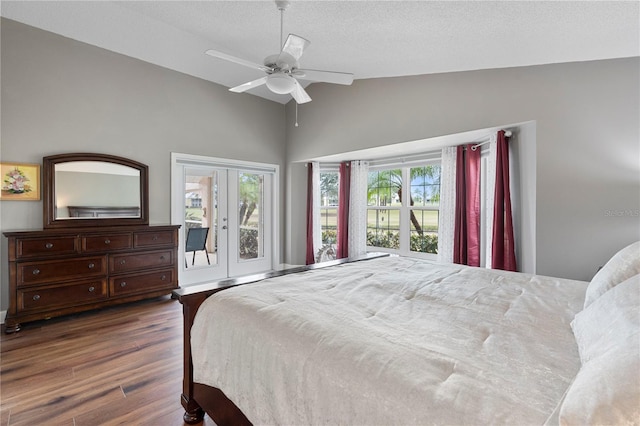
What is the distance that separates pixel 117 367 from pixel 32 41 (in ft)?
11.2

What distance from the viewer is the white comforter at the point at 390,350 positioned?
0.79 m

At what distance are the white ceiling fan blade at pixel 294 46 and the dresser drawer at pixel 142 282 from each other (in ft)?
9.63

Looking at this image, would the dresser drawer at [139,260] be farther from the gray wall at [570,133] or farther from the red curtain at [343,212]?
the gray wall at [570,133]

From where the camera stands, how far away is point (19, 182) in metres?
3.12

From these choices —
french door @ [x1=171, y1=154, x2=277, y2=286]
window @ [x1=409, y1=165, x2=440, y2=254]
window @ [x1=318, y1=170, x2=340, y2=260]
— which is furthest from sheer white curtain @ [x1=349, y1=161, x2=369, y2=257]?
french door @ [x1=171, y1=154, x2=277, y2=286]

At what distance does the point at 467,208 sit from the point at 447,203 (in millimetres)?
275

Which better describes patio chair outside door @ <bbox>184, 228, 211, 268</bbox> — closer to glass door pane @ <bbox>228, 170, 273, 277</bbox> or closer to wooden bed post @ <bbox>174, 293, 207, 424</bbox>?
glass door pane @ <bbox>228, 170, 273, 277</bbox>

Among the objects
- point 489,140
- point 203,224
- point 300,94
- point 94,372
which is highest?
point 300,94

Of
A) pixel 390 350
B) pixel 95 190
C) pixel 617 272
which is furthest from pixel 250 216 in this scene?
pixel 617 272

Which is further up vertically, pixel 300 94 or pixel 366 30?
pixel 366 30

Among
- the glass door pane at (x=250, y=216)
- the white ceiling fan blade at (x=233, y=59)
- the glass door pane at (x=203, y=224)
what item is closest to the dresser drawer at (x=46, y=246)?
the glass door pane at (x=203, y=224)

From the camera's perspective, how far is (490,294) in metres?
1.64

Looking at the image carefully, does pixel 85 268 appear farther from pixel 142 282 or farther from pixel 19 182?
pixel 19 182

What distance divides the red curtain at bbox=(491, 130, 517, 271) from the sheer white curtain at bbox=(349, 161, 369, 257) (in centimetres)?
211
